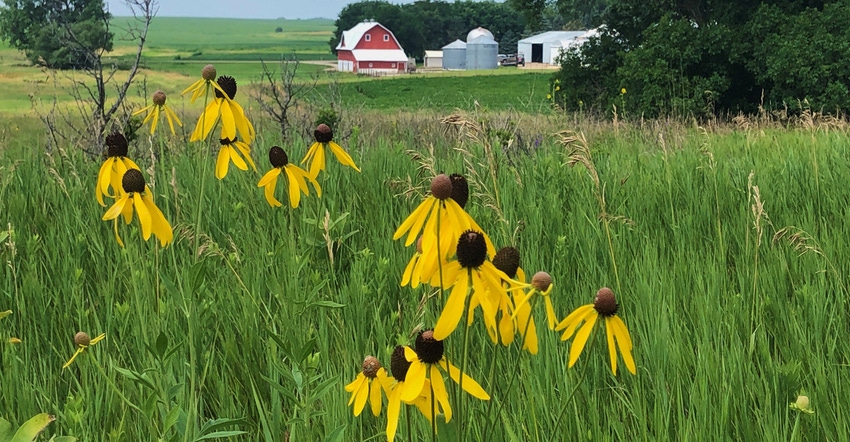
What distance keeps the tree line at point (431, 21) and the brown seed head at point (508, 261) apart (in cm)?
7914

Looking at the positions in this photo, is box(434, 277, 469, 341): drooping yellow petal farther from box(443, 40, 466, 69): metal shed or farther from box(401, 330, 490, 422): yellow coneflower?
box(443, 40, 466, 69): metal shed

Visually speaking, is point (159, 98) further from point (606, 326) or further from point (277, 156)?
point (606, 326)

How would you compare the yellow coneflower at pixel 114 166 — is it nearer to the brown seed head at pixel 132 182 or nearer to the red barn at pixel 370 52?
the brown seed head at pixel 132 182

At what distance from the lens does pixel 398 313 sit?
189 cm

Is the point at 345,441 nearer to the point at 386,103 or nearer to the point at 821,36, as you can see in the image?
the point at 821,36

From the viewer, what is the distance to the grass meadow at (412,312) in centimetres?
143

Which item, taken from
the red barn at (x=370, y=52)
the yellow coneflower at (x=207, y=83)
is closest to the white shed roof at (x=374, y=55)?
the red barn at (x=370, y=52)

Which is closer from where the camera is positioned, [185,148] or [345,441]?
[345,441]

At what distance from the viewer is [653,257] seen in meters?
2.43

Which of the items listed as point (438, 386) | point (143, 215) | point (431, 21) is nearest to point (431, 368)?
point (438, 386)

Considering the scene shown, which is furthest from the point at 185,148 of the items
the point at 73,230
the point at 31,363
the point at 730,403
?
the point at 730,403

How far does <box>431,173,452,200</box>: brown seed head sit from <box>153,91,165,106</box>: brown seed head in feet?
3.35

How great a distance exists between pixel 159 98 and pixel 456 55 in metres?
68.5

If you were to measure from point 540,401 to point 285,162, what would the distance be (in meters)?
0.88
